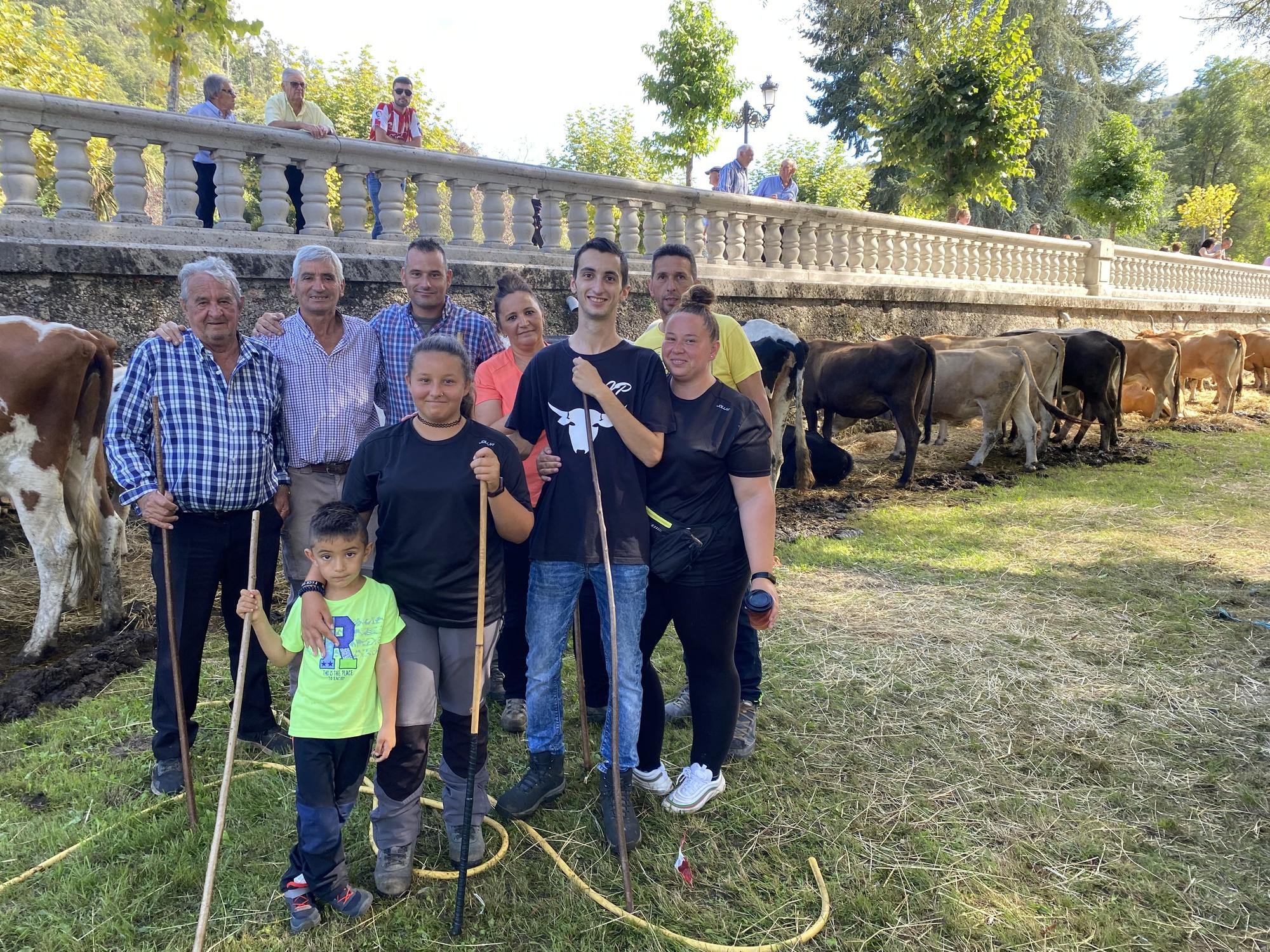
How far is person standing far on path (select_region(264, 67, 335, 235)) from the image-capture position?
268 inches

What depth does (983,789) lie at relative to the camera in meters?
3.41

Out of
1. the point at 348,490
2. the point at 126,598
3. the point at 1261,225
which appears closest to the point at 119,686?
the point at 126,598

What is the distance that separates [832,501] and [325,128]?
20.7 ft

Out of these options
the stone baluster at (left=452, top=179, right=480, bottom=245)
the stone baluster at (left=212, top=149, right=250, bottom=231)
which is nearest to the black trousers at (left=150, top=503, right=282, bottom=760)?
the stone baluster at (left=212, top=149, right=250, bottom=231)

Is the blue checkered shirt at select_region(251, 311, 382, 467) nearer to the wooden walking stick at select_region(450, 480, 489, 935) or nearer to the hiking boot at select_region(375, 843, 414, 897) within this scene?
the wooden walking stick at select_region(450, 480, 489, 935)

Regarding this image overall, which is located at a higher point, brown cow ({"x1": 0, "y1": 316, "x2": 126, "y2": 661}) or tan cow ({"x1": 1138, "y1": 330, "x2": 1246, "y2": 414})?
tan cow ({"x1": 1138, "y1": 330, "x2": 1246, "y2": 414})

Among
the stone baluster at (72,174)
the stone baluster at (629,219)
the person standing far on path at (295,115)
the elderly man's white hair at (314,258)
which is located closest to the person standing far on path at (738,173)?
the stone baluster at (629,219)

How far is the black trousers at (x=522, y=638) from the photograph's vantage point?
11.4 feet

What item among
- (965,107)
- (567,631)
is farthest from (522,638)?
(965,107)

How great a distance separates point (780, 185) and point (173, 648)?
11915 mm

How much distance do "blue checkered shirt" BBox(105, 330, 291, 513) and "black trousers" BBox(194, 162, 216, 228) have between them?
14.0ft

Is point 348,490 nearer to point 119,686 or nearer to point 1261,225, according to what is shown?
point 119,686

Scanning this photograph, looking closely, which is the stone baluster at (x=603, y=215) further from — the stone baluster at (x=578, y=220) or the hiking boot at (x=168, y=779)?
the hiking boot at (x=168, y=779)

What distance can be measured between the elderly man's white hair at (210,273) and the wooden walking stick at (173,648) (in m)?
0.47
